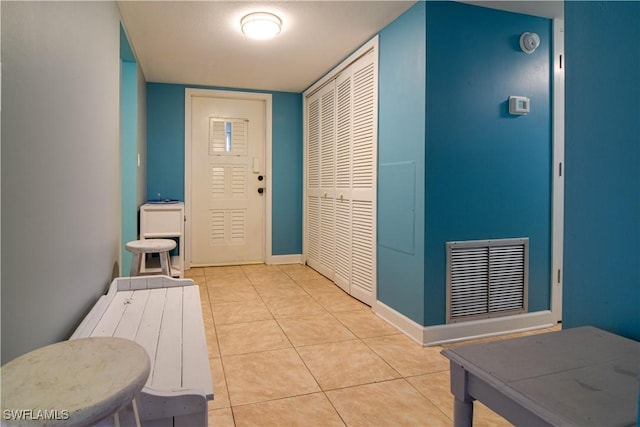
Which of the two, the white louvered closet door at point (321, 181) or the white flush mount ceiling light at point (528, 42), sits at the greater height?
the white flush mount ceiling light at point (528, 42)

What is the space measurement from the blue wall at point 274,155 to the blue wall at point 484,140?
2771 millimetres

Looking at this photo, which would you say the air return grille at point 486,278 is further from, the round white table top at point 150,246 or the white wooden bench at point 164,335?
the round white table top at point 150,246

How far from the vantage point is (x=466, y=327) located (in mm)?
2559

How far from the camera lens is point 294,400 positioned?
184 cm

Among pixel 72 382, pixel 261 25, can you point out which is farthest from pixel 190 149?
pixel 72 382

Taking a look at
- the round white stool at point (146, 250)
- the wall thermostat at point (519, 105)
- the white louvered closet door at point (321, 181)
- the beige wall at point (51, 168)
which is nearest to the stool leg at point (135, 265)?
the round white stool at point (146, 250)

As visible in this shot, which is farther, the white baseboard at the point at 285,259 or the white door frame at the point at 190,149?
the white baseboard at the point at 285,259

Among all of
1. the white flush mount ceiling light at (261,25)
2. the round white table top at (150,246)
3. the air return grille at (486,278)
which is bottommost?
the air return grille at (486,278)

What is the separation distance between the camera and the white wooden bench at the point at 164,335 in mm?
950

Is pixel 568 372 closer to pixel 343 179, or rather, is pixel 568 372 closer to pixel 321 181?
pixel 343 179

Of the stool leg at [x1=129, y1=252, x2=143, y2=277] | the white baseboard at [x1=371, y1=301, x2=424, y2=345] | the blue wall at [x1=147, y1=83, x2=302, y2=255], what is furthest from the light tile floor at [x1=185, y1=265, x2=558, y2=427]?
the blue wall at [x1=147, y1=83, x2=302, y2=255]

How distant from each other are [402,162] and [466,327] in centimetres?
115

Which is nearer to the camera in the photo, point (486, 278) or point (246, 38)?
point (486, 278)

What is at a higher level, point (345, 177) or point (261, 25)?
point (261, 25)
